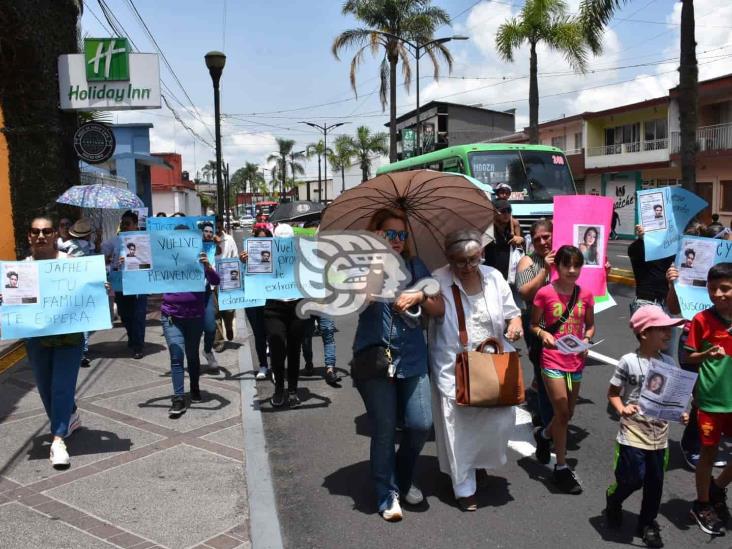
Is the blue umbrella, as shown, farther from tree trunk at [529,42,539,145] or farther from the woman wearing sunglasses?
tree trunk at [529,42,539,145]

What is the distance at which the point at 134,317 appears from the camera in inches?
342

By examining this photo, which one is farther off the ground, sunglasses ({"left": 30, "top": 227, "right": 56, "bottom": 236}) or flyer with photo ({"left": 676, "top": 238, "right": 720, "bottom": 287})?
sunglasses ({"left": 30, "top": 227, "right": 56, "bottom": 236})

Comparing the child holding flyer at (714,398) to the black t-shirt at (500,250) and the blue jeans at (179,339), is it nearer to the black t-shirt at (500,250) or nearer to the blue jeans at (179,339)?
the black t-shirt at (500,250)

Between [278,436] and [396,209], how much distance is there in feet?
8.24

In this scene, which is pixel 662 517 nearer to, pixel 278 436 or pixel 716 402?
pixel 716 402

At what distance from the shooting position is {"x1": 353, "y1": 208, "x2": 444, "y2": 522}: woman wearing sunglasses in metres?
3.93

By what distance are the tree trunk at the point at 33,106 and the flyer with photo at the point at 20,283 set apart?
616cm

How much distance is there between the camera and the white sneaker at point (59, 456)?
4875 mm

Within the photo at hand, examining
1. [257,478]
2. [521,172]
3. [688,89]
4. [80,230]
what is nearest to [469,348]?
[257,478]

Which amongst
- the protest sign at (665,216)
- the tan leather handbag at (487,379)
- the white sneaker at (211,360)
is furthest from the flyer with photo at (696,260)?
the white sneaker at (211,360)

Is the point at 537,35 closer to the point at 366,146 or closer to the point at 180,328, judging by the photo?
the point at 180,328

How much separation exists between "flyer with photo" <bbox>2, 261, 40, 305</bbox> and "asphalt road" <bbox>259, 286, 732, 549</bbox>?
220 centimetres

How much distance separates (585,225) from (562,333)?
1258 millimetres

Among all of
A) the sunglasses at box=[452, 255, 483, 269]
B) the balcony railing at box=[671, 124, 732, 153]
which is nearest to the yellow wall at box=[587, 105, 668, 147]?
the balcony railing at box=[671, 124, 732, 153]
